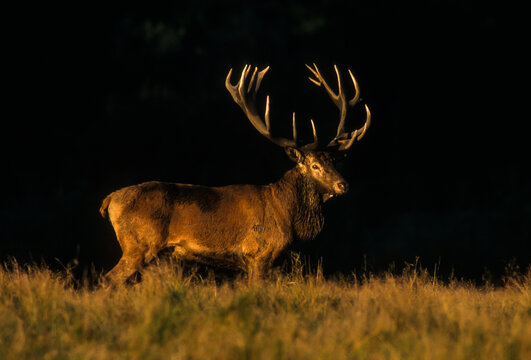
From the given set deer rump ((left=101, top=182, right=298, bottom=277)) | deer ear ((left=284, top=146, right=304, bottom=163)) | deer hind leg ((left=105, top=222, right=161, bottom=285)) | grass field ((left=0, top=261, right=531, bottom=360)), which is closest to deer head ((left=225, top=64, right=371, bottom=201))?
deer ear ((left=284, top=146, right=304, bottom=163))

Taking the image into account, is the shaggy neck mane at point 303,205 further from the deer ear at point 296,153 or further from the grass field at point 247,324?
the grass field at point 247,324

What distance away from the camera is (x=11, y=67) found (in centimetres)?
1331

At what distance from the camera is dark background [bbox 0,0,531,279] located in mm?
13250

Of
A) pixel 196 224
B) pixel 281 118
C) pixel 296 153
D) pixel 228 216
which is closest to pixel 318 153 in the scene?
pixel 296 153

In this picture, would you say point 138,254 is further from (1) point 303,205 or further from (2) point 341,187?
(2) point 341,187

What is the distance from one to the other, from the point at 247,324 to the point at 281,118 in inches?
381

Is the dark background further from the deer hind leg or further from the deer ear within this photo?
the deer ear

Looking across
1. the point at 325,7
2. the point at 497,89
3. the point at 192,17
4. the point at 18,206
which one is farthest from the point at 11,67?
the point at 497,89

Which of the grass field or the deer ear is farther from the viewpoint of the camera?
the deer ear

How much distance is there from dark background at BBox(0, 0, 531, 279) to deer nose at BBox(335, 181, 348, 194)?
371 centimetres

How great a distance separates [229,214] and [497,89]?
1285cm

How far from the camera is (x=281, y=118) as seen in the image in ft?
48.7

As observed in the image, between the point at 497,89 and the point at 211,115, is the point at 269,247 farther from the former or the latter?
the point at 497,89

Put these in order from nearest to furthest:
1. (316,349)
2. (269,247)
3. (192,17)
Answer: (316,349) → (269,247) → (192,17)
